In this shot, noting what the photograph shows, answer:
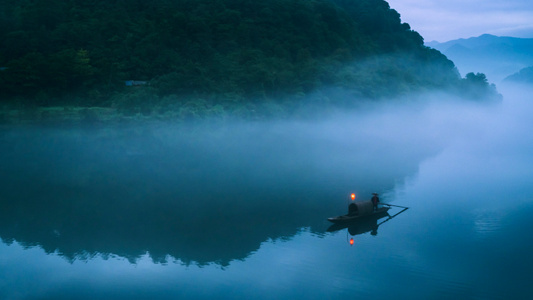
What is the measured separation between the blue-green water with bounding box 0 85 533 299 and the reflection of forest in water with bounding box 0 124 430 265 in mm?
119

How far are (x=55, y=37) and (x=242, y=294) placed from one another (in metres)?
59.7

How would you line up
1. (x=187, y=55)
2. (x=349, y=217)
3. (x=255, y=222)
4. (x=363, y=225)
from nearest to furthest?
1. (x=349, y=217)
2. (x=363, y=225)
3. (x=255, y=222)
4. (x=187, y=55)

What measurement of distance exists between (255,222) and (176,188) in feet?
25.8

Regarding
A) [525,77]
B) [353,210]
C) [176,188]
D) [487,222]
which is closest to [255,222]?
[353,210]

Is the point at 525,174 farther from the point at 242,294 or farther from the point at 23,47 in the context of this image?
the point at 23,47

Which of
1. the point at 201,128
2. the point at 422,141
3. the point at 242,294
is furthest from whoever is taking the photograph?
the point at 201,128

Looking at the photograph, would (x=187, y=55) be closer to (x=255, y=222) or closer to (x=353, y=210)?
(x=255, y=222)

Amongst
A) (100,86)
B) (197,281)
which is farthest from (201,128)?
(197,281)

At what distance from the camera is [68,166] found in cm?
3109

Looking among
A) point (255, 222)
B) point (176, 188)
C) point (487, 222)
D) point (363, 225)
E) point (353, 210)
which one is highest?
point (176, 188)

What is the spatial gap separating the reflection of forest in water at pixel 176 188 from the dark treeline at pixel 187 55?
977 cm

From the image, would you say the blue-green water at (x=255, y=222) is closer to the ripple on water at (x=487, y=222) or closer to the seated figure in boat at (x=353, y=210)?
the ripple on water at (x=487, y=222)

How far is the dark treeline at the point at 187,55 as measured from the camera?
5312 cm

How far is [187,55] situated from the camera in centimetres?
6338
